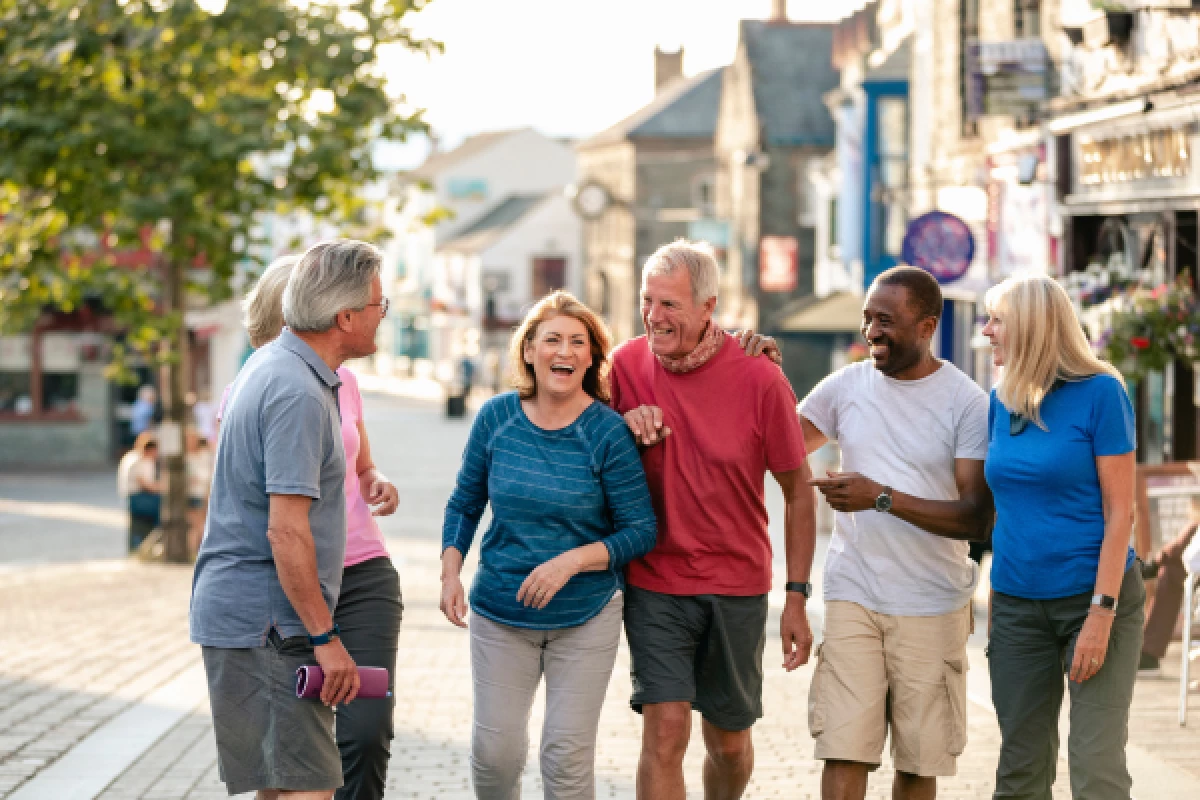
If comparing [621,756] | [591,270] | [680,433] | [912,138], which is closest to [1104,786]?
[680,433]

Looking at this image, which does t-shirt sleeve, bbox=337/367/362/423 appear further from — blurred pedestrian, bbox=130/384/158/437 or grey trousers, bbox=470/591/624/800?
blurred pedestrian, bbox=130/384/158/437

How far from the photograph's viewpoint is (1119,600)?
540 cm

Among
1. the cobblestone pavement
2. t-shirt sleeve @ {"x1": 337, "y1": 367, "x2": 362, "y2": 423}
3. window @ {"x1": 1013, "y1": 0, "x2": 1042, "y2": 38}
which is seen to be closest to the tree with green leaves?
the cobblestone pavement

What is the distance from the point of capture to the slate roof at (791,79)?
5012cm

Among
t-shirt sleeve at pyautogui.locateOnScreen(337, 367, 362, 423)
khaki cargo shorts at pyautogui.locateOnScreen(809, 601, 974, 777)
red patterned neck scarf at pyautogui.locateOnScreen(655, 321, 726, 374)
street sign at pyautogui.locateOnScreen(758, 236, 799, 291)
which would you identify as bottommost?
khaki cargo shorts at pyautogui.locateOnScreen(809, 601, 974, 777)

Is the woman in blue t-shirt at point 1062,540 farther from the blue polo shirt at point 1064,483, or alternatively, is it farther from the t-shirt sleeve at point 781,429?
the t-shirt sleeve at point 781,429

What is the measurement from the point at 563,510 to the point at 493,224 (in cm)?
8543

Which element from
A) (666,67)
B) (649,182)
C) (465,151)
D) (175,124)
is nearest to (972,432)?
(175,124)

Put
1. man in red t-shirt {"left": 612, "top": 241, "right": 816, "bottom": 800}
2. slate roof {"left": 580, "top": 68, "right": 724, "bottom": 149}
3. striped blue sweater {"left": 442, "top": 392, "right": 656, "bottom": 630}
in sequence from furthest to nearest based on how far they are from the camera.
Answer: slate roof {"left": 580, "top": 68, "right": 724, "bottom": 149}
man in red t-shirt {"left": 612, "top": 241, "right": 816, "bottom": 800}
striped blue sweater {"left": 442, "top": 392, "right": 656, "bottom": 630}

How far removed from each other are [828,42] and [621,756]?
46.8m

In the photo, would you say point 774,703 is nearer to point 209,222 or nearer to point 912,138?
point 209,222

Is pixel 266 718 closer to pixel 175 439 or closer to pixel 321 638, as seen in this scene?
pixel 321 638

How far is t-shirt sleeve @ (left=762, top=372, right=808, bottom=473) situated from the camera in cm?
574

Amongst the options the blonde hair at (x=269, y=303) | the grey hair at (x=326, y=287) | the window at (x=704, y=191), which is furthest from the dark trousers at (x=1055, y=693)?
the window at (x=704, y=191)
